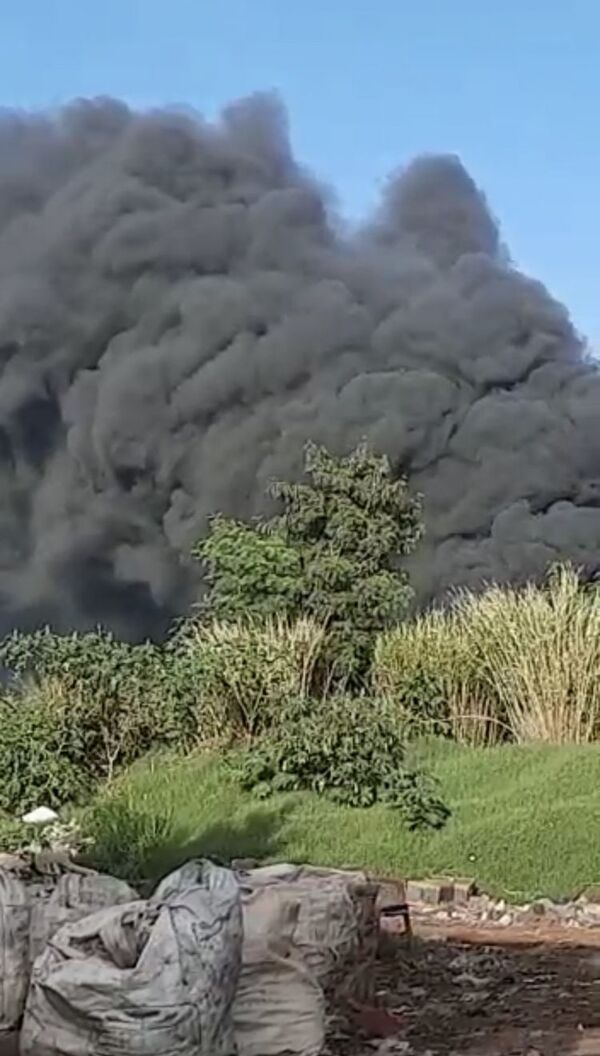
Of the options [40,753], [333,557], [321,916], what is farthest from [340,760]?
[321,916]

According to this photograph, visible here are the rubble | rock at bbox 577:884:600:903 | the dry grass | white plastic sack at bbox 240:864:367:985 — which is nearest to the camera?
white plastic sack at bbox 240:864:367:985

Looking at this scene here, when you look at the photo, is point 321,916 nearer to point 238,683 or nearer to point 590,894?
point 590,894

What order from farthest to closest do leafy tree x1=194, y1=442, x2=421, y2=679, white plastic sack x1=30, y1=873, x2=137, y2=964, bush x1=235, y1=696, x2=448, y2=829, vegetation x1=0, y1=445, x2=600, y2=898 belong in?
leafy tree x1=194, y1=442, x2=421, y2=679
bush x1=235, y1=696, x2=448, y2=829
vegetation x1=0, y1=445, x2=600, y2=898
white plastic sack x1=30, y1=873, x2=137, y2=964

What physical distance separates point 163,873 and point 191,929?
128 inches

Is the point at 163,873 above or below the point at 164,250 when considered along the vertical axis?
below

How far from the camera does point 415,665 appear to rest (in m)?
9.58

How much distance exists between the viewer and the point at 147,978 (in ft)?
10.5

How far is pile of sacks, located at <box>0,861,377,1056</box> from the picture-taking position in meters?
3.21

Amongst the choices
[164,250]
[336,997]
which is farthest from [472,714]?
[164,250]

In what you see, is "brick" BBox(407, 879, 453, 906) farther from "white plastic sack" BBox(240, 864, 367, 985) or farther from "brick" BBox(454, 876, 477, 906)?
"white plastic sack" BBox(240, 864, 367, 985)

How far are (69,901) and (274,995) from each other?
0.60 metres

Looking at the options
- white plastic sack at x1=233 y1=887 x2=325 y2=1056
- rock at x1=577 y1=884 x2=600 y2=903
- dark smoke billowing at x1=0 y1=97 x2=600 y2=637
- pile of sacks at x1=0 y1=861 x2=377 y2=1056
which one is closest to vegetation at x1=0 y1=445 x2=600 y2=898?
rock at x1=577 y1=884 x2=600 y2=903

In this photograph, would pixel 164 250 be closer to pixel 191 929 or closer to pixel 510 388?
pixel 510 388

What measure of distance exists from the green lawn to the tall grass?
733 mm
